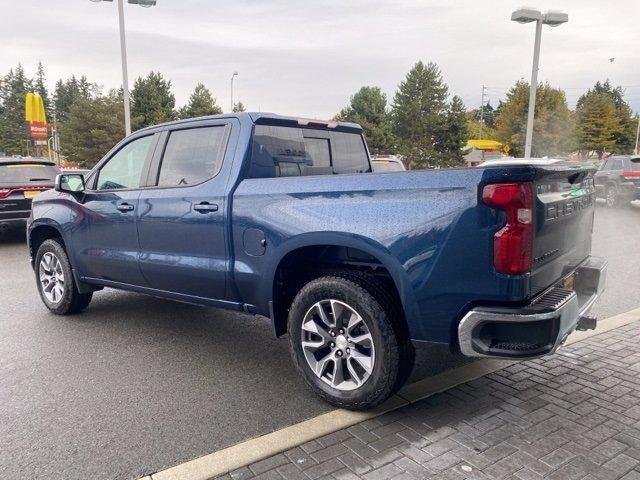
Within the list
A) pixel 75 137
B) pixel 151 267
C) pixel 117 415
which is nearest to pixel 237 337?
pixel 151 267

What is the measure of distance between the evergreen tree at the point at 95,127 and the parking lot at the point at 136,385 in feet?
118

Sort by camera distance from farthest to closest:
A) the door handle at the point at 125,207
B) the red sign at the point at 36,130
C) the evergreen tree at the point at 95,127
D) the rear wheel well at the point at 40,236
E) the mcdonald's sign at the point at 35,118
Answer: the evergreen tree at the point at 95,127 → the mcdonald's sign at the point at 35,118 → the red sign at the point at 36,130 → the rear wheel well at the point at 40,236 → the door handle at the point at 125,207

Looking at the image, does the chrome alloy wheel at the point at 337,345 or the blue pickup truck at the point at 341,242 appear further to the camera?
the chrome alloy wheel at the point at 337,345

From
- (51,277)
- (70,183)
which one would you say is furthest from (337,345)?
(51,277)

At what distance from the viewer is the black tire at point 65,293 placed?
17.5ft

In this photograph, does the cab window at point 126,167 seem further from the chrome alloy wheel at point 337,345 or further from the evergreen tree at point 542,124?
the evergreen tree at point 542,124

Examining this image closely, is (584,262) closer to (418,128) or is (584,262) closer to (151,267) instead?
(151,267)

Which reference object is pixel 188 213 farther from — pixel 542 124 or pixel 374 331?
pixel 542 124

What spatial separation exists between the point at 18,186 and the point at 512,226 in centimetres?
993

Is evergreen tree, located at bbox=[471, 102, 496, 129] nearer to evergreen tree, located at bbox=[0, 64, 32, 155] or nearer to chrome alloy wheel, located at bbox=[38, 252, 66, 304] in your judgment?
evergreen tree, located at bbox=[0, 64, 32, 155]

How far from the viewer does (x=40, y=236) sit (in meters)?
5.80

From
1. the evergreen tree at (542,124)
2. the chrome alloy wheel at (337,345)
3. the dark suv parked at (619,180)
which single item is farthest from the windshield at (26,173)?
the evergreen tree at (542,124)

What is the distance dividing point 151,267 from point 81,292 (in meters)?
1.36

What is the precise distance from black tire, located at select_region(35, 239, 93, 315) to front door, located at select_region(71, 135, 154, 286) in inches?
8.0
